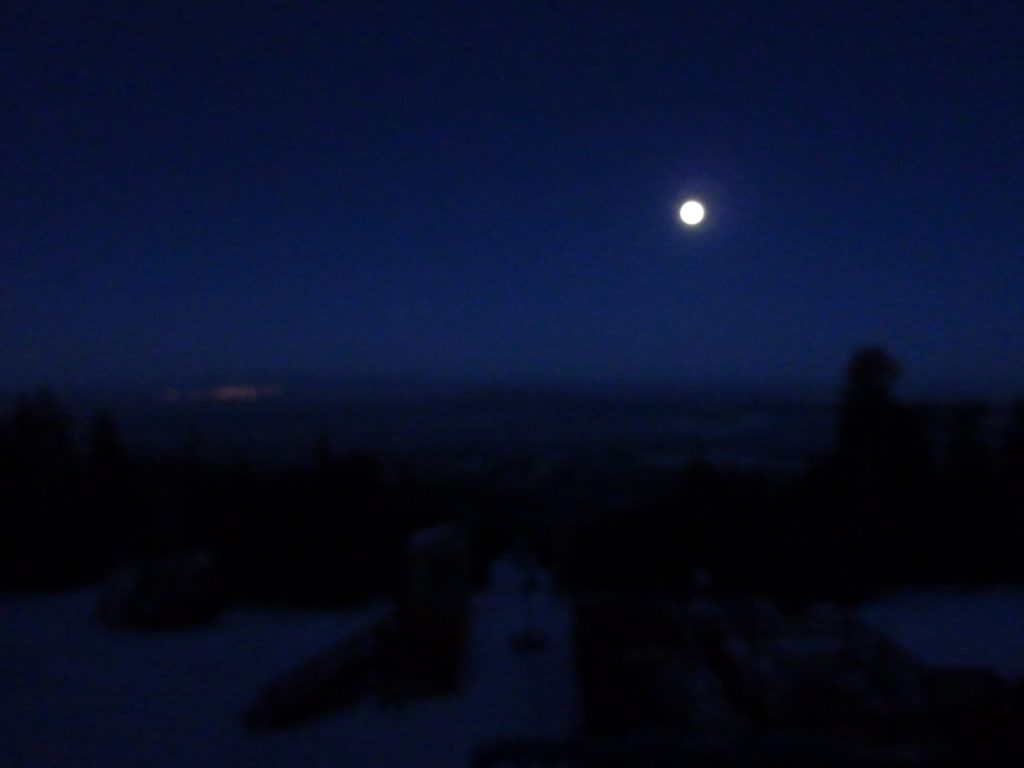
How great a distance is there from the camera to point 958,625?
943 cm

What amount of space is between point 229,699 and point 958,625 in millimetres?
8895

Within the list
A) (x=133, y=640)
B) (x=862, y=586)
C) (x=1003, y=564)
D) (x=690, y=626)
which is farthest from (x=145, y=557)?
(x=1003, y=564)

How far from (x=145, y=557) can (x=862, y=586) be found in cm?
1064

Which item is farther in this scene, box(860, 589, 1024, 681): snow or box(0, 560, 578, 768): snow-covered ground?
box(860, 589, 1024, 681): snow

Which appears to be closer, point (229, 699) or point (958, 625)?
point (229, 699)

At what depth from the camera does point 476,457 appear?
11875 millimetres

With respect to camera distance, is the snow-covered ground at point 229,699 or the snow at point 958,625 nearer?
the snow-covered ground at point 229,699

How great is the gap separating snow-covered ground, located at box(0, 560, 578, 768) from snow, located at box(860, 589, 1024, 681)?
13.9 ft

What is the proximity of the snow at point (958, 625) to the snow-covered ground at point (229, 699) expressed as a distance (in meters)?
4.24

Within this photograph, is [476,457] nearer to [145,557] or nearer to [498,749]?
[145,557]

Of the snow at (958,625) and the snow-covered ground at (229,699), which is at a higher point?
the snow-covered ground at (229,699)

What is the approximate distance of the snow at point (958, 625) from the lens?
26.5 ft

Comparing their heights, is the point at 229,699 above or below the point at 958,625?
above

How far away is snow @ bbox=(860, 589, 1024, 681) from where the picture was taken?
806 cm
